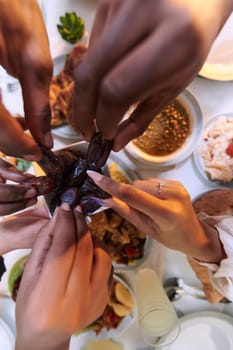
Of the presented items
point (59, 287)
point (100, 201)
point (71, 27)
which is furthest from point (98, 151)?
point (71, 27)

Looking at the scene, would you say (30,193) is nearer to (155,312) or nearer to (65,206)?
(65,206)

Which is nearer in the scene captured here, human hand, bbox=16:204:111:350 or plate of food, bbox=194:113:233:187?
human hand, bbox=16:204:111:350

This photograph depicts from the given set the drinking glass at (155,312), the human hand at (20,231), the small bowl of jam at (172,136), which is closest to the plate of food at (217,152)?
the small bowl of jam at (172,136)

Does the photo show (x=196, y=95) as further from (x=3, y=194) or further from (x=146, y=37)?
(x=146, y=37)

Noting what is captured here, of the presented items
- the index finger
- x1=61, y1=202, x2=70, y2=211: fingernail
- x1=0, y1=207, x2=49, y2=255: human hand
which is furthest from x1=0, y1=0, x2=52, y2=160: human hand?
x1=0, y1=207, x2=49, y2=255: human hand

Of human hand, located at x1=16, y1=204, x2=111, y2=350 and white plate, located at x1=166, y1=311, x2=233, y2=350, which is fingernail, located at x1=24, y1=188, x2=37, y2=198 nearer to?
human hand, located at x1=16, y1=204, x2=111, y2=350
